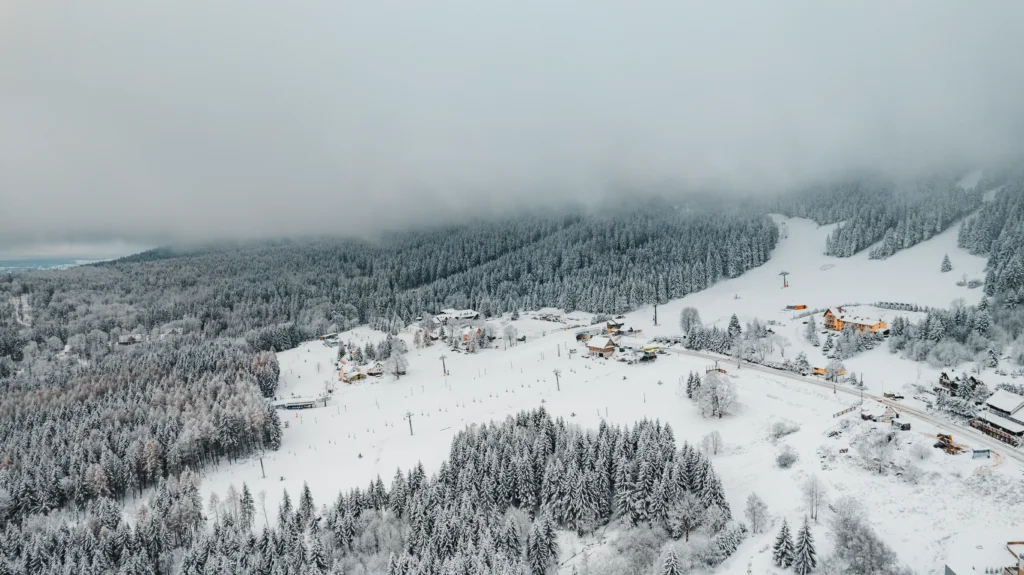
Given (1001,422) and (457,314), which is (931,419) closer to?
(1001,422)

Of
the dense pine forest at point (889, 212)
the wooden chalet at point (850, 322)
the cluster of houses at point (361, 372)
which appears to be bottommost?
the cluster of houses at point (361, 372)

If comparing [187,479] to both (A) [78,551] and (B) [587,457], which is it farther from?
(B) [587,457]

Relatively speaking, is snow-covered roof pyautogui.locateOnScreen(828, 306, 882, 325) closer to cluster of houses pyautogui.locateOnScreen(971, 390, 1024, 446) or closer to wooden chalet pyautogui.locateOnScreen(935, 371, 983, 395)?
wooden chalet pyautogui.locateOnScreen(935, 371, 983, 395)

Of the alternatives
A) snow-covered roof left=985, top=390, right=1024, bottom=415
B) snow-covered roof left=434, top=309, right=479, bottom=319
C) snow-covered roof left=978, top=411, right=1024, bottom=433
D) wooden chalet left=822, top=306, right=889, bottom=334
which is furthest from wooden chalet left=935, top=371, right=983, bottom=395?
snow-covered roof left=434, top=309, right=479, bottom=319

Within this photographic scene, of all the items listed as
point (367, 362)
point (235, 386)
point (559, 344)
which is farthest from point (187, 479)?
point (559, 344)

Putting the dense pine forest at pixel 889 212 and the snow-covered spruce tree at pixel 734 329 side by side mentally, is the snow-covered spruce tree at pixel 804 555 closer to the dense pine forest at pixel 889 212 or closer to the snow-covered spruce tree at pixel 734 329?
the snow-covered spruce tree at pixel 734 329

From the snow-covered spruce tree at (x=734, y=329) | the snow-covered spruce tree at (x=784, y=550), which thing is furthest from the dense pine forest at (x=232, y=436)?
the snow-covered spruce tree at (x=734, y=329)
